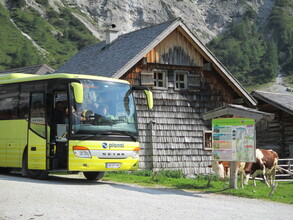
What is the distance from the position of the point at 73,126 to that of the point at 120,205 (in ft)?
13.9

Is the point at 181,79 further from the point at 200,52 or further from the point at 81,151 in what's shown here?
the point at 81,151

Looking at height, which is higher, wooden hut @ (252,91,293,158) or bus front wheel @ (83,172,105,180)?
wooden hut @ (252,91,293,158)

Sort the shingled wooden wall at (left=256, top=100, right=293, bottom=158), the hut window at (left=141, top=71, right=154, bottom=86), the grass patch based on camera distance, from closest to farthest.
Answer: the grass patch < the hut window at (left=141, top=71, right=154, bottom=86) < the shingled wooden wall at (left=256, top=100, right=293, bottom=158)

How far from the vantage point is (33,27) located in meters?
149

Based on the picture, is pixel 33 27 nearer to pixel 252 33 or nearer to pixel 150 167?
pixel 252 33

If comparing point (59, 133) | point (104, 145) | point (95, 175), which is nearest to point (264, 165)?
point (95, 175)

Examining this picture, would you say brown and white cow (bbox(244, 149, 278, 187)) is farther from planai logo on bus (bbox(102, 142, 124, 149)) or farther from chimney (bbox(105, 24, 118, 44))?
chimney (bbox(105, 24, 118, 44))

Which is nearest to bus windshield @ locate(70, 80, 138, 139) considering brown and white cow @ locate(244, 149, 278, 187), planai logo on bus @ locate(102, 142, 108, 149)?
planai logo on bus @ locate(102, 142, 108, 149)

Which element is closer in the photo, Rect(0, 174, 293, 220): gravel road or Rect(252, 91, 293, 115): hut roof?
Rect(0, 174, 293, 220): gravel road

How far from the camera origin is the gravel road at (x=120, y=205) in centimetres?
955

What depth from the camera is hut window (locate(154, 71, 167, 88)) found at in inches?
922

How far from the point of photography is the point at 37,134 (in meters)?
15.4

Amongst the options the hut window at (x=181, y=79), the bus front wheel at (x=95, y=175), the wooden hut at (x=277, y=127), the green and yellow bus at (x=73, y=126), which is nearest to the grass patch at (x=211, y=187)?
the bus front wheel at (x=95, y=175)

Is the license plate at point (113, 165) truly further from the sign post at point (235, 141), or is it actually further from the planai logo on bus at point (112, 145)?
the sign post at point (235, 141)
